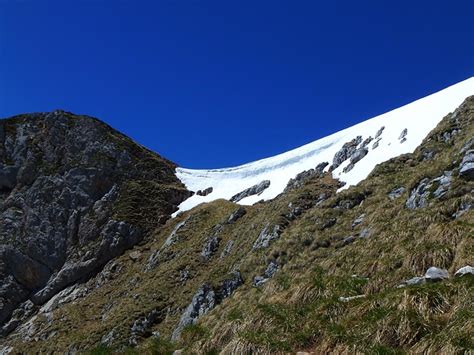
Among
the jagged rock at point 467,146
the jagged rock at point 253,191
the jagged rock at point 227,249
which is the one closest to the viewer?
the jagged rock at point 467,146

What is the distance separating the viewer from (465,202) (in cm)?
1616

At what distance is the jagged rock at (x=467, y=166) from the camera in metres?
19.0

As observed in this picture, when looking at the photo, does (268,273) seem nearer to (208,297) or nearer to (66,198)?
(208,297)

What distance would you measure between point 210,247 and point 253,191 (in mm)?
15128

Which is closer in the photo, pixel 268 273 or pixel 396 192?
pixel 396 192

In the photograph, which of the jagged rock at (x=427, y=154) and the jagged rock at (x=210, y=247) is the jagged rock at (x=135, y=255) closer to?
the jagged rock at (x=210, y=247)

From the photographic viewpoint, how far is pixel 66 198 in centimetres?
6372

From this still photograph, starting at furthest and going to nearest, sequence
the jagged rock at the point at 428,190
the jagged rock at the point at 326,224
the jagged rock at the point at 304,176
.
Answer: the jagged rock at the point at 304,176
the jagged rock at the point at 326,224
the jagged rock at the point at 428,190

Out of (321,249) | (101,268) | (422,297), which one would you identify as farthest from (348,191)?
(101,268)

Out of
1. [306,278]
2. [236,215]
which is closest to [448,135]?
[236,215]

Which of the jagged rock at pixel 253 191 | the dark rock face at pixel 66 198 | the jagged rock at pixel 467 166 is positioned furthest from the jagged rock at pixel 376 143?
the dark rock face at pixel 66 198

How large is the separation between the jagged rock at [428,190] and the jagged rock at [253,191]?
33175 mm

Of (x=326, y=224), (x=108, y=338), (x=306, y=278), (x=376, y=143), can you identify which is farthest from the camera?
(x=376, y=143)

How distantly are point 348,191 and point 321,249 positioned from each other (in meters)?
7.46
